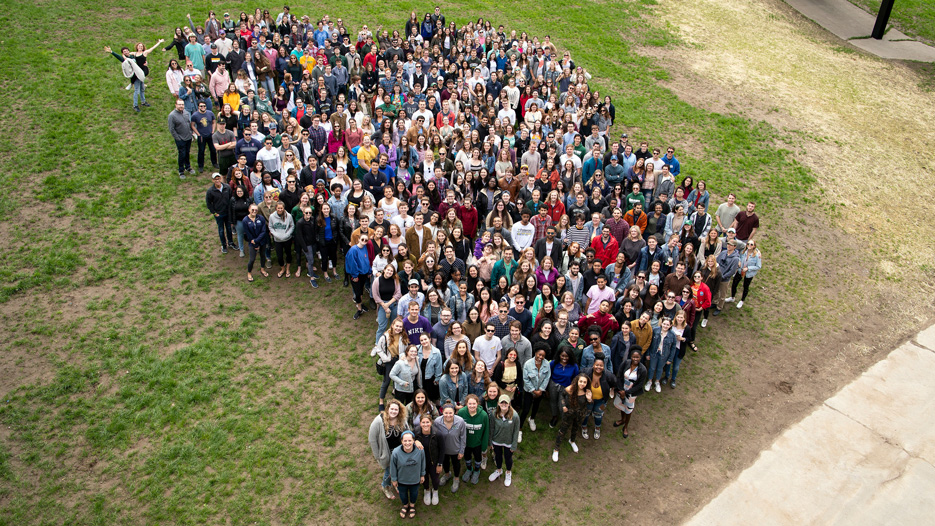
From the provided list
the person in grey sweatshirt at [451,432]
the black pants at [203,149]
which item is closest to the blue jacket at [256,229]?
the black pants at [203,149]

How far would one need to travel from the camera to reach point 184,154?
48.5ft

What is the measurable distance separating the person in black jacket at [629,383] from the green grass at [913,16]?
2703 centimetres

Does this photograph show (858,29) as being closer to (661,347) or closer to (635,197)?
(635,197)

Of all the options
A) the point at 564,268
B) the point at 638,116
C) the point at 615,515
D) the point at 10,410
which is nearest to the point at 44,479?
the point at 10,410

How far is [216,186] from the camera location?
40.4 ft

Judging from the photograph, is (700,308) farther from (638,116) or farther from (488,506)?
(638,116)

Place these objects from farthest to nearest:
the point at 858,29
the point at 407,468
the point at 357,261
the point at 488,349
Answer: the point at 858,29
the point at 357,261
the point at 488,349
the point at 407,468

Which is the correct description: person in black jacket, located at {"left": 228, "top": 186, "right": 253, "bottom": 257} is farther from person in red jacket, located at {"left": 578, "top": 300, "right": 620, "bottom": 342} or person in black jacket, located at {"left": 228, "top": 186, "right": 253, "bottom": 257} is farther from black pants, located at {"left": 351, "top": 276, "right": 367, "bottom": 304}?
person in red jacket, located at {"left": 578, "top": 300, "right": 620, "bottom": 342}

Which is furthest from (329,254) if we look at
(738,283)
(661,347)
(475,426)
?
(738,283)

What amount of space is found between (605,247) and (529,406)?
153 inches

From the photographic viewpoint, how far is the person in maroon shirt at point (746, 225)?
1309 centimetres

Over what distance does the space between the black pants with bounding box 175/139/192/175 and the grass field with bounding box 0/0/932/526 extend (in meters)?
0.44

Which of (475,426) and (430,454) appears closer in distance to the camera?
(430,454)

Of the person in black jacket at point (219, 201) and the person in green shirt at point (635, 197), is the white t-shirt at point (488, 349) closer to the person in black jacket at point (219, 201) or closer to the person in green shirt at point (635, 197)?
the person in green shirt at point (635, 197)
